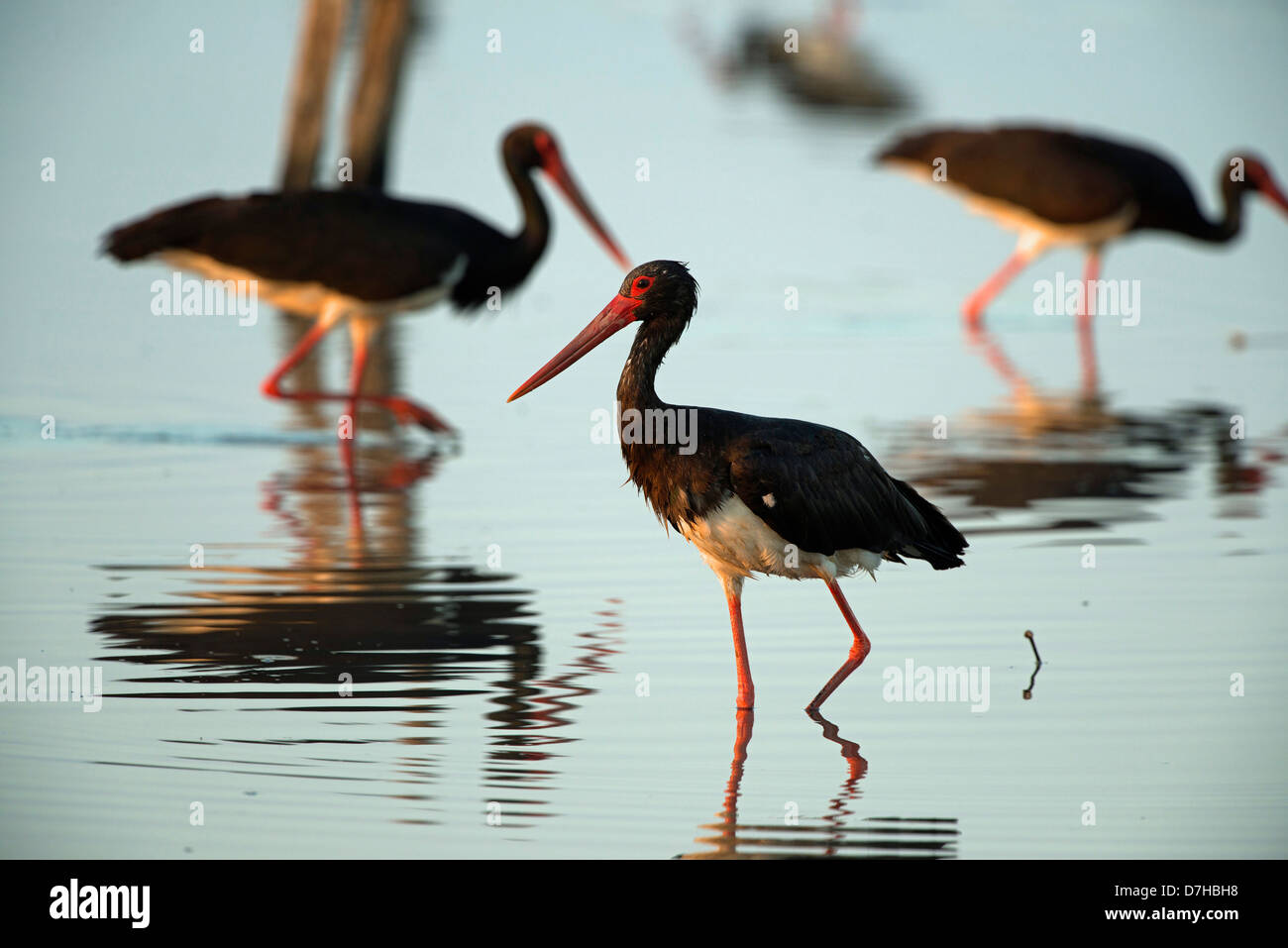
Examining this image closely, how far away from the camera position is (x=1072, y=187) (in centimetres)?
1745

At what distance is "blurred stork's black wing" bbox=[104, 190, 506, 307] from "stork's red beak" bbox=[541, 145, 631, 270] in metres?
1.79

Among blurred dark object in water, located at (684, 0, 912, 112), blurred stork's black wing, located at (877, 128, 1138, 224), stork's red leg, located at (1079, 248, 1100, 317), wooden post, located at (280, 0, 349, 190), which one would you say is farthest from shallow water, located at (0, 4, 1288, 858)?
blurred dark object in water, located at (684, 0, 912, 112)

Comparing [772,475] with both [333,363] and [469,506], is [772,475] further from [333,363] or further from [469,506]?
[333,363]

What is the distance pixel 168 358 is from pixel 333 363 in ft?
3.81

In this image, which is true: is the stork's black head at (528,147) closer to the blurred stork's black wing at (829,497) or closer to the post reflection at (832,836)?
the blurred stork's black wing at (829,497)

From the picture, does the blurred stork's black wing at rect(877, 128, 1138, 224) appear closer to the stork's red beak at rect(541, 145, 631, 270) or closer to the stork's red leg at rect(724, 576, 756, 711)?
the stork's red beak at rect(541, 145, 631, 270)

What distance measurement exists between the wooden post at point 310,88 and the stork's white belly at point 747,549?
11.3 meters

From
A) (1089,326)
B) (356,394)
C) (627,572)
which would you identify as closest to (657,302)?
(627,572)

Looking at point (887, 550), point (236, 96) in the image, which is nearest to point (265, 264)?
point (887, 550)

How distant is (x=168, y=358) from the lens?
50.0 feet

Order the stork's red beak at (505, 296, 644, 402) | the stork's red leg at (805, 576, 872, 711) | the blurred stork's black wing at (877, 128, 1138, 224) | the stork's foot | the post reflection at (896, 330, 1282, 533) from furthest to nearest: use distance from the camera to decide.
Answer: the blurred stork's black wing at (877, 128, 1138, 224) < the stork's foot < the post reflection at (896, 330, 1282, 533) < the stork's red beak at (505, 296, 644, 402) < the stork's red leg at (805, 576, 872, 711)

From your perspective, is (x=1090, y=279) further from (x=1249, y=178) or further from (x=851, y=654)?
(x=851, y=654)

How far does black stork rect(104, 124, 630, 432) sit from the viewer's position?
13.0 m

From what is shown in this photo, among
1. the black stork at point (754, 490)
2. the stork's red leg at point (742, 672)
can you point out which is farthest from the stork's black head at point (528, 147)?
the stork's red leg at point (742, 672)
